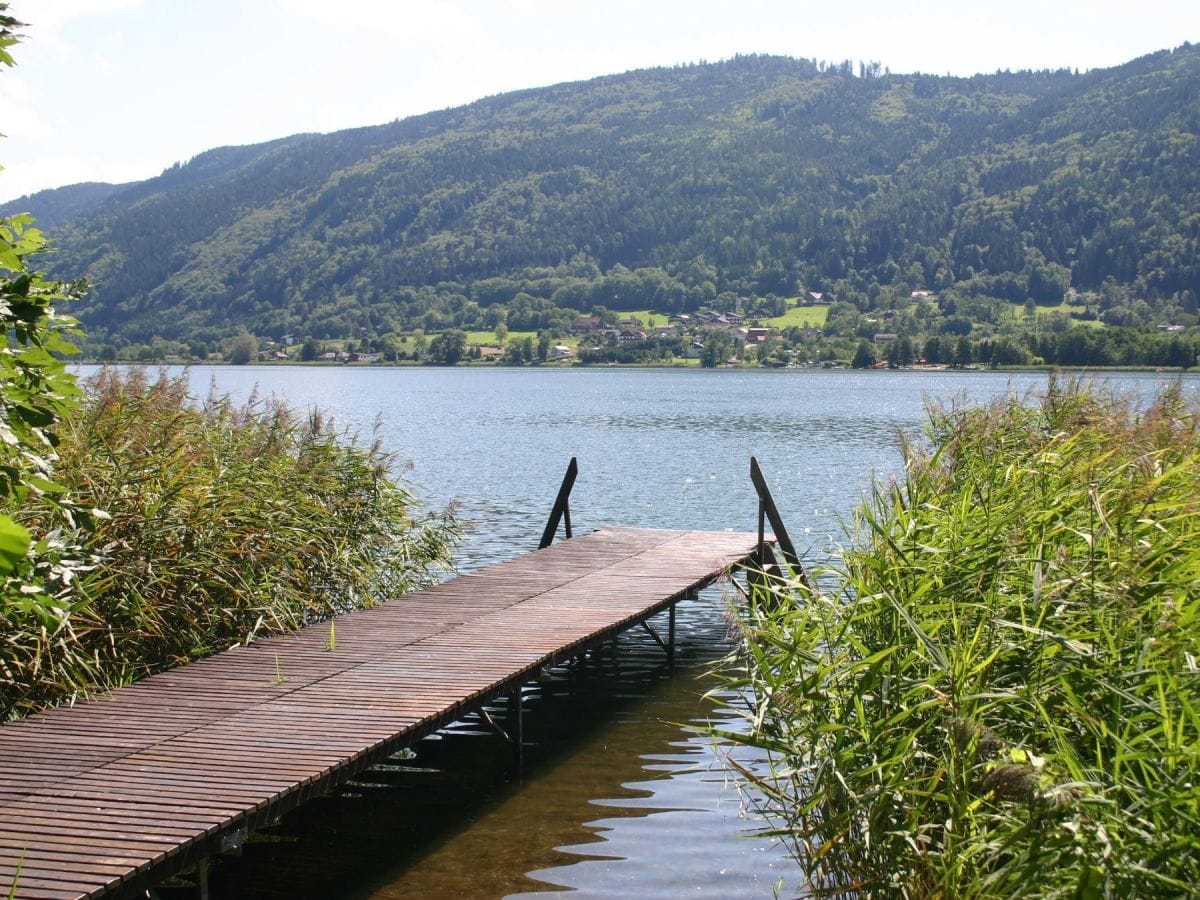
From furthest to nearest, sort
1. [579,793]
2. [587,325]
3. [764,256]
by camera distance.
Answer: [764,256] < [587,325] < [579,793]

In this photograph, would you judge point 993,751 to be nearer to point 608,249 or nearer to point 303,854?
point 303,854

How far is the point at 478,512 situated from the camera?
2703 cm

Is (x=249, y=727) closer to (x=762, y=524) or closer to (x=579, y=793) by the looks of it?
(x=579, y=793)

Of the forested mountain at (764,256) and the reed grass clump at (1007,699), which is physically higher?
the forested mountain at (764,256)

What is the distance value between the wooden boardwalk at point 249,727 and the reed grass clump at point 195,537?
1.32ft

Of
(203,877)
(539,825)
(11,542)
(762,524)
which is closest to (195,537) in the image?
(539,825)

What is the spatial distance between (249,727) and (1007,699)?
4.54 m

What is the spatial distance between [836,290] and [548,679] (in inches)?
6283

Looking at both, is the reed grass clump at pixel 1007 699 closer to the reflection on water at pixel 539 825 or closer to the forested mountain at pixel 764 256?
the reflection on water at pixel 539 825

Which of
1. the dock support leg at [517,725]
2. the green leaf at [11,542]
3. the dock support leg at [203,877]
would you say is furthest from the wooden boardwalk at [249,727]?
the green leaf at [11,542]

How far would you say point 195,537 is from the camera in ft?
32.5

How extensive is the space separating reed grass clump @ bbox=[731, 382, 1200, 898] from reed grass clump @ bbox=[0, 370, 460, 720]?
406 centimetres

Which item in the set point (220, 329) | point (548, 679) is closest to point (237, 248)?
point (220, 329)

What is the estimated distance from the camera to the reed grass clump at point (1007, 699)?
4477 mm
